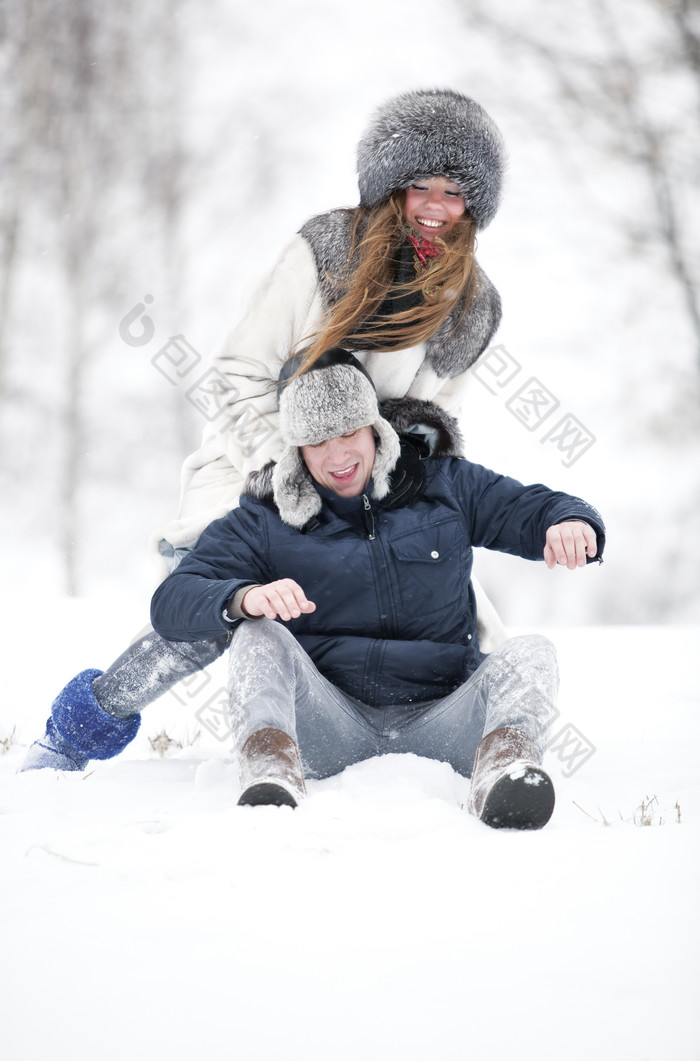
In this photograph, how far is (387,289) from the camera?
2389mm

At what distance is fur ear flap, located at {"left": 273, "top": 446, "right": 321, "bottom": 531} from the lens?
214 cm

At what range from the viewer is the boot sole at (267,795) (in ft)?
5.23

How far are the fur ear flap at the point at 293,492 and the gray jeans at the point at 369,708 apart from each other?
327 mm

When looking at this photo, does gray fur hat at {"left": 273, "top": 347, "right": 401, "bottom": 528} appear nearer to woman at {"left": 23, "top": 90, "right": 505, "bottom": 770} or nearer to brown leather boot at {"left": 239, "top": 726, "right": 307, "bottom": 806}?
woman at {"left": 23, "top": 90, "right": 505, "bottom": 770}

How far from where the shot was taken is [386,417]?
236 centimetres

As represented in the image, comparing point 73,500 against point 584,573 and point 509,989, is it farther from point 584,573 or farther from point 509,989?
point 509,989

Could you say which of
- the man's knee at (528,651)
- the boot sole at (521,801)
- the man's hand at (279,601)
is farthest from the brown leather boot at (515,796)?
the man's hand at (279,601)

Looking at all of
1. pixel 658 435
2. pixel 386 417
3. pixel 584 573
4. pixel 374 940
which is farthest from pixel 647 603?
pixel 374 940

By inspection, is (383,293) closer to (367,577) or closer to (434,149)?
(434,149)

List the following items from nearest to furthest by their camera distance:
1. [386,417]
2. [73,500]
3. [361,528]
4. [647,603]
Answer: [361,528] → [386,417] → [73,500] → [647,603]

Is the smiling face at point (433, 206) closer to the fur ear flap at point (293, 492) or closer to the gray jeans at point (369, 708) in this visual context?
the fur ear flap at point (293, 492)

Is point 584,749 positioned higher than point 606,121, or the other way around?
point 606,121

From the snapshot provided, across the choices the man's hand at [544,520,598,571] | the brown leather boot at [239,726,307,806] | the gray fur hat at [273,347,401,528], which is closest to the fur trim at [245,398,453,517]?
the gray fur hat at [273,347,401,528]

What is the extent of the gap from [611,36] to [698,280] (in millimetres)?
2375
